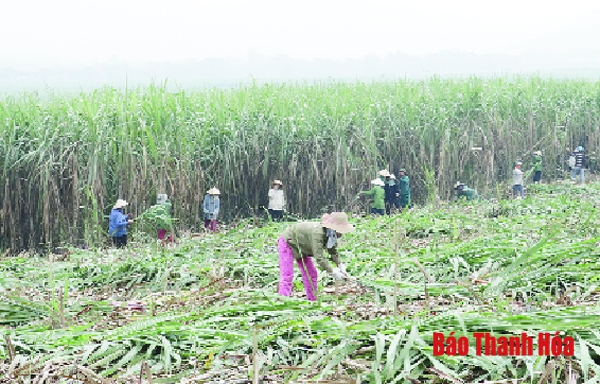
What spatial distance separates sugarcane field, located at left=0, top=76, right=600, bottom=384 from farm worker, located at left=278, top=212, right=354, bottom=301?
0.02 meters

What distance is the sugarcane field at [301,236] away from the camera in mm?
3896

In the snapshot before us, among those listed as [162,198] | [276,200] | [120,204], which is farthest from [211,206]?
[120,204]

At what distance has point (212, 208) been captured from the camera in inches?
438

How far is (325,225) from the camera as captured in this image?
5691mm

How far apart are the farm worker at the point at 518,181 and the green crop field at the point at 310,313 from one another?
16.5 ft

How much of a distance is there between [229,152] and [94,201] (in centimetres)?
269

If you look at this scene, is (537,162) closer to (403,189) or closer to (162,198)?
(403,189)

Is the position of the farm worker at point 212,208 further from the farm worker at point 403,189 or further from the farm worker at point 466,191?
the farm worker at point 466,191

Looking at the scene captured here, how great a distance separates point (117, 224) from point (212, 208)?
1771 millimetres

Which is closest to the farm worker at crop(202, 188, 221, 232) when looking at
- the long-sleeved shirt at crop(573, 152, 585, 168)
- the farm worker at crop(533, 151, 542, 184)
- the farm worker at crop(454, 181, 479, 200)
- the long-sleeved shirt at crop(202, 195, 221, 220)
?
the long-sleeved shirt at crop(202, 195, 221, 220)

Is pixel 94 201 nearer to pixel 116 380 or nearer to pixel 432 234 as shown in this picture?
pixel 432 234

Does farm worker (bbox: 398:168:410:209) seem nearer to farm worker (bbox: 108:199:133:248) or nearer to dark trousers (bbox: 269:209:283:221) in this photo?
dark trousers (bbox: 269:209:283:221)

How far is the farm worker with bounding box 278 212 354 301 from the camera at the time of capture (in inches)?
224

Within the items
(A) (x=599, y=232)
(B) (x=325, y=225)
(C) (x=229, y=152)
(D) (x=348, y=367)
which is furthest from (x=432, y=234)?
(D) (x=348, y=367)
